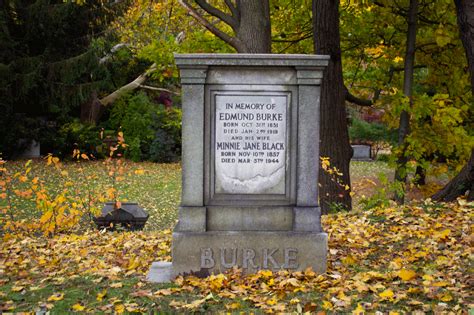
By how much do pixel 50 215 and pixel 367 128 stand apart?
24.7 m

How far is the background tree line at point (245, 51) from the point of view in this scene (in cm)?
1073

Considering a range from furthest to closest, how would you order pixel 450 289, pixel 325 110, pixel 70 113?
pixel 70 113 < pixel 325 110 < pixel 450 289

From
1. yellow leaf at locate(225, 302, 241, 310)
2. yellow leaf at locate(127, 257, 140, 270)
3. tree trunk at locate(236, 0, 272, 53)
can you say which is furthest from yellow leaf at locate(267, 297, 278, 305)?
tree trunk at locate(236, 0, 272, 53)

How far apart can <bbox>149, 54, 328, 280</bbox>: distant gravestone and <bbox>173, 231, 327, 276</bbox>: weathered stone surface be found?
10 millimetres

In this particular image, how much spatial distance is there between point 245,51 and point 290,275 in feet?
23.0

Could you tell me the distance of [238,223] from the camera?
5.91 meters

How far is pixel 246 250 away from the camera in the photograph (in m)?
5.86

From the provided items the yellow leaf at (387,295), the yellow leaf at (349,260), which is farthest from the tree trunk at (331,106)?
the yellow leaf at (387,295)

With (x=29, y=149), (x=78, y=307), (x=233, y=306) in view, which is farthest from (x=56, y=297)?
(x=29, y=149)

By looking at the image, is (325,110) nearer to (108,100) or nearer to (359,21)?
(359,21)

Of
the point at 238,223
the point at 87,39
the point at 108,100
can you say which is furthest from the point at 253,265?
the point at 108,100

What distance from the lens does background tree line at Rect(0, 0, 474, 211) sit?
35.2 feet

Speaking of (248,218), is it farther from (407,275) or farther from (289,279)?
(407,275)

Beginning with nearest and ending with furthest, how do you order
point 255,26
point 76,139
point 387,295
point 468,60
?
1. point 387,295
2. point 468,60
3. point 255,26
4. point 76,139
